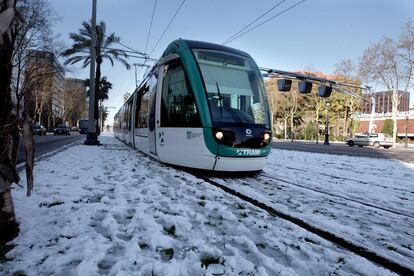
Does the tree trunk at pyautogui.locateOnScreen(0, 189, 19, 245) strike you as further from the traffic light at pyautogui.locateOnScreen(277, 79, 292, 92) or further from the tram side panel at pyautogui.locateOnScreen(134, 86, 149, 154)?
the traffic light at pyautogui.locateOnScreen(277, 79, 292, 92)

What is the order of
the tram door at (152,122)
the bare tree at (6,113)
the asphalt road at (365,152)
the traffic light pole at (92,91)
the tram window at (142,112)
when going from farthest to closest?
the asphalt road at (365,152) → the traffic light pole at (92,91) → the tram window at (142,112) → the tram door at (152,122) → the bare tree at (6,113)

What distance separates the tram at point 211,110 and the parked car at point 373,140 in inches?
1253

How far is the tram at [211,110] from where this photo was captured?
6.30 meters

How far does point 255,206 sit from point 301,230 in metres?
0.99

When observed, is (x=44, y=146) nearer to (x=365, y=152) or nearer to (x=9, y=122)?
(x=9, y=122)

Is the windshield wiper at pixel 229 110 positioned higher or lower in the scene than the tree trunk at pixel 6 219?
higher

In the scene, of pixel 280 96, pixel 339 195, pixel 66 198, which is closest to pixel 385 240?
pixel 339 195

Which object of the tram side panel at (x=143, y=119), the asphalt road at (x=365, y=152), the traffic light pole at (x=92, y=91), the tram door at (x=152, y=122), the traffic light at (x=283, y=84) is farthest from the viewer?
the traffic light at (x=283, y=84)

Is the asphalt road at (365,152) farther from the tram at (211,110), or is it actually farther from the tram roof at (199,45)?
the tram roof at (199,45)

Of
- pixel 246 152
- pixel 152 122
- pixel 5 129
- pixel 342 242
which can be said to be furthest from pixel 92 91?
pixel 342 242

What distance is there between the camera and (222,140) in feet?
20.3

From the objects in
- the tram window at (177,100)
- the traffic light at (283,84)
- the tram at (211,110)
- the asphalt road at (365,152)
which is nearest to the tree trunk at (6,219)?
the tram at (211,110)

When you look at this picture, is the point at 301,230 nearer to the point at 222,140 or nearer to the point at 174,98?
the point at 222,140

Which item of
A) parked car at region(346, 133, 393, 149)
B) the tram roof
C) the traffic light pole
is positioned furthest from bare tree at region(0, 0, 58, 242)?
parked car at region(346, 133, 393, 149)
